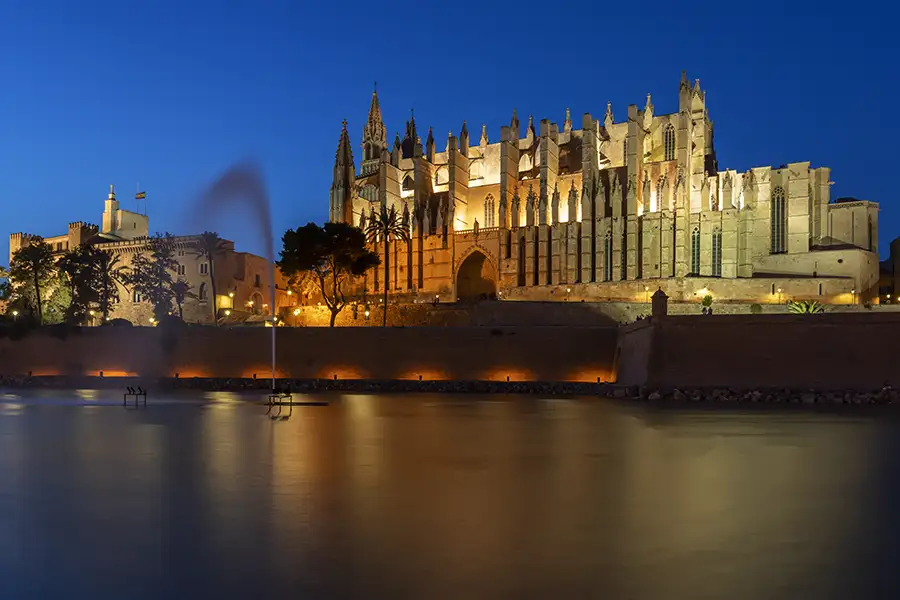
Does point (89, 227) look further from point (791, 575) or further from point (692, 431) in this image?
point (791, 575)

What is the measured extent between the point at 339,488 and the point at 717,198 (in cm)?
5626

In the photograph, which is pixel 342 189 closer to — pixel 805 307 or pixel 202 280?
pixel 202 280

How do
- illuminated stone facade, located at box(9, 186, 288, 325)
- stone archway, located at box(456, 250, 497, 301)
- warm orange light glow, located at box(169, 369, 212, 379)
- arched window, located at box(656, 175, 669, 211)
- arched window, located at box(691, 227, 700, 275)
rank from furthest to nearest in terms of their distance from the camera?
stone archway, located at box(456, 250, 497, 301)
illuminated stone facade, located at box(9, 186, 288, 325)
arched window, located at box(656, 175, 669, 211)
arched window, located at box(691, 227, 700, 275)
warm orange light glow, located at box(169, 369, 212, 379)

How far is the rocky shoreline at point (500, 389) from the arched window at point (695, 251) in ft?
83.5

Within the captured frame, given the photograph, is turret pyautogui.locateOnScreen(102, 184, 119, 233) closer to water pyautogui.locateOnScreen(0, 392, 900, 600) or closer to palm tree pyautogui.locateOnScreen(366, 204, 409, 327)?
palm tree pyautogui.locateOnScreen(366, 204, 409, 327)

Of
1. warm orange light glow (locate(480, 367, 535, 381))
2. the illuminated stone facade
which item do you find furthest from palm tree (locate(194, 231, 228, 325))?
warm orange light glow (locate(480, 367, 535, 381))

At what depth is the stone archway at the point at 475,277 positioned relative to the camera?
7088 cm

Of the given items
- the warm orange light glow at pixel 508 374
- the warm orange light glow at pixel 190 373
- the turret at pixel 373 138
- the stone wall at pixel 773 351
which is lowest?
the warm orange light glow at pixel 190 373

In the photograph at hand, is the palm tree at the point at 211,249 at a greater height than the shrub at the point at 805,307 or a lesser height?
greater

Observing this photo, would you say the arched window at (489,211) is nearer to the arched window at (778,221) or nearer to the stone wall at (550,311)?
the stone wall at (550,311)

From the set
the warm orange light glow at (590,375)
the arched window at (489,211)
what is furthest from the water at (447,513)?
the arched window at (489,211)

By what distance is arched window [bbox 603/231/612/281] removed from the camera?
6212cm

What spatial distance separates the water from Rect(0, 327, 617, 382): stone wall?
20193 millimetres

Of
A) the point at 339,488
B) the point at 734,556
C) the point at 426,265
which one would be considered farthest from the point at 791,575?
the point at 426,265
